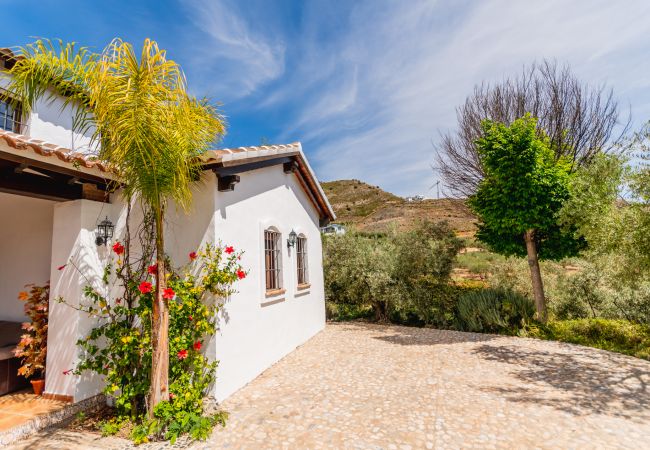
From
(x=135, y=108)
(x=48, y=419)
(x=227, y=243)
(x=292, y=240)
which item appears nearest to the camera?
(x=135, y=108)

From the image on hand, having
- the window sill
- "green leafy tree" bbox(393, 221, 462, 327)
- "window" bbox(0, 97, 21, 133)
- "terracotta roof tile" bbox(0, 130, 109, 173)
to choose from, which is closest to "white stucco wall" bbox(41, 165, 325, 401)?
the window sill

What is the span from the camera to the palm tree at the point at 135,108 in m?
3.97

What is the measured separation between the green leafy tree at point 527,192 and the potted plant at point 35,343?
12315 millimetres

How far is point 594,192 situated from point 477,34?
18.0 ft

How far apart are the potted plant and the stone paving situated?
5.28 ft

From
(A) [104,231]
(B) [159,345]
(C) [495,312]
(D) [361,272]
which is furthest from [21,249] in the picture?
(C) [495,312]

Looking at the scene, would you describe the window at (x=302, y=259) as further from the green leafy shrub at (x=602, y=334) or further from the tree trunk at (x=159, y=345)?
the green leafy shrub at (x=602, y=334)

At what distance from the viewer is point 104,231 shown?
18.7 feet

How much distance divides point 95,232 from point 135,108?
3003mm

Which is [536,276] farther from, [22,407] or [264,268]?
[22,407]

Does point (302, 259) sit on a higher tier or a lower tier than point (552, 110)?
lower

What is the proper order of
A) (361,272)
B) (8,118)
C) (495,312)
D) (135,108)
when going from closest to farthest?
(135,108) → (8,118) → (495,312) → (361,272)

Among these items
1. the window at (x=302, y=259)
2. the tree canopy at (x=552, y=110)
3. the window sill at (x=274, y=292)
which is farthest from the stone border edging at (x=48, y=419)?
the tree canopy at (x=552, y=110)

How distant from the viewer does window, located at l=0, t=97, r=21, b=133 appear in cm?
884
